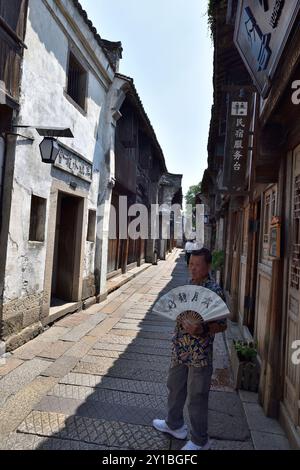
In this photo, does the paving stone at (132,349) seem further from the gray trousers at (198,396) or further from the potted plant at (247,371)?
the gray trousers at (198,396)

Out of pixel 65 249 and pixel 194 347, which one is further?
pixel 65 249

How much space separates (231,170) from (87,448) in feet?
15.1

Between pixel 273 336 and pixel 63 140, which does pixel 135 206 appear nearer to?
pixel 63 140

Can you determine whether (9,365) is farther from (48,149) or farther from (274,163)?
(274,163)

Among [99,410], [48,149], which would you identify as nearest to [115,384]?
[99,410]

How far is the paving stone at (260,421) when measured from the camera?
3546 millimetres

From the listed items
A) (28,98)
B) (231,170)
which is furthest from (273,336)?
(28,98)

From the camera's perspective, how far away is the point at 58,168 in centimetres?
690

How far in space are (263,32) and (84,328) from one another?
6049 millimetres

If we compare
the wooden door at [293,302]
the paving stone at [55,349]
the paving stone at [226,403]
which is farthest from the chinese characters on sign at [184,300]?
the paving stone at [55,349]

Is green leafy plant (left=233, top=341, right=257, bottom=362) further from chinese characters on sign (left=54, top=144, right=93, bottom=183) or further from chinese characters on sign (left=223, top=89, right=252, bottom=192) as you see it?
chinese characters on sign (left=54, top=144, right=93, bottom=183)

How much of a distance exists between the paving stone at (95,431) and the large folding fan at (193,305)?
51.5 inches

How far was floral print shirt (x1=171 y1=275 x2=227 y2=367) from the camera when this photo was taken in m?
3.07

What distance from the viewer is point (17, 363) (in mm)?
5082
